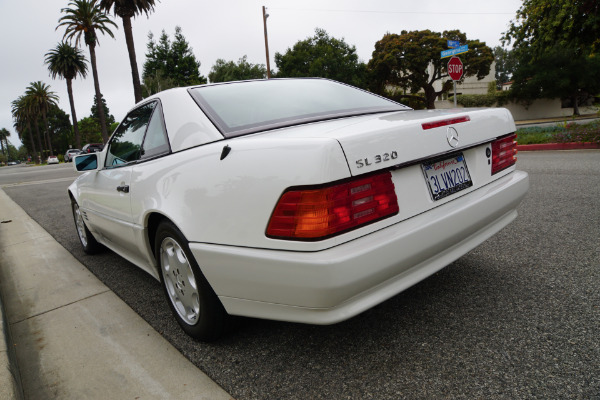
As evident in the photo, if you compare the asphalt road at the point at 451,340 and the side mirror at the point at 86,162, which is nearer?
the asphalt road at the point at 451,340

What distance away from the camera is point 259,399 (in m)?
1.71

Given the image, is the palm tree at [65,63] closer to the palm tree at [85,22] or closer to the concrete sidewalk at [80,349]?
the palm tree at [85,22]

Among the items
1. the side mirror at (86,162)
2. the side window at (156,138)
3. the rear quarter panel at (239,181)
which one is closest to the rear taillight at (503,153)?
the rear quarter panel at (239,181)

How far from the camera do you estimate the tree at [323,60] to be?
4238cm

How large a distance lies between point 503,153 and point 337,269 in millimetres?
1493

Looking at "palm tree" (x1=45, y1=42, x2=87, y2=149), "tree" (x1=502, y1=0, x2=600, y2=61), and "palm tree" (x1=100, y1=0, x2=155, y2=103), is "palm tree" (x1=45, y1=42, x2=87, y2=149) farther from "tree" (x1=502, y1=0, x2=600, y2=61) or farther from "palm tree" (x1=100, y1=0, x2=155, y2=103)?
"tree" (x1=502, y1=0, x2=600, y2=61)

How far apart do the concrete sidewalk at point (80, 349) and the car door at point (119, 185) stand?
18.5 inches

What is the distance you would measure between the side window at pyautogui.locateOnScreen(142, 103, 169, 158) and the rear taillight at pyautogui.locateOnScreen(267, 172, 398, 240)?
1.04 metres

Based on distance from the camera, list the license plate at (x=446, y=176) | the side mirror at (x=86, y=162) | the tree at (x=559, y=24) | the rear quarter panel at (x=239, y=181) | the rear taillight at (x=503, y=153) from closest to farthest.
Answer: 1. the rear quarter panel at (x=239, y=181)
2. the license plate at (x=446, y=176)
3. the rear taillight at (x=503, y=153)
4. the side mirror at (x=86, y=162)
5. the tree at (x=559, y=24)

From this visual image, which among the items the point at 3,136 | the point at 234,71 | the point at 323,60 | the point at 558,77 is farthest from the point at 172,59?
the point at 3,136

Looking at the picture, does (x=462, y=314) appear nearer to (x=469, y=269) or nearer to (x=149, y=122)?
(x=469, y=269)

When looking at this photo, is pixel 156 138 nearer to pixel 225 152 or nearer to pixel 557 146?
pixel 225 152

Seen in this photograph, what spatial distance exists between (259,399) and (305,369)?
26 cm

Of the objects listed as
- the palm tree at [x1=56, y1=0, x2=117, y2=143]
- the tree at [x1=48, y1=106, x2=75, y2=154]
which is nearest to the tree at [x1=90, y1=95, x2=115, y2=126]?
the tree at [x1=48, y1=106, x2=75, y2=154]
